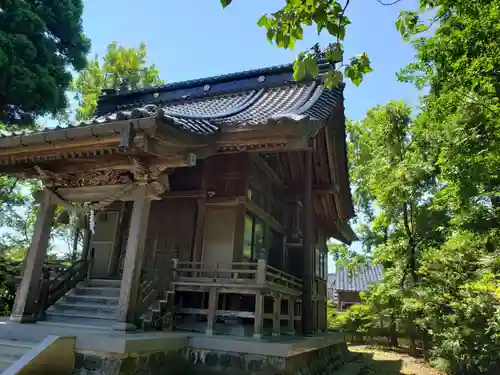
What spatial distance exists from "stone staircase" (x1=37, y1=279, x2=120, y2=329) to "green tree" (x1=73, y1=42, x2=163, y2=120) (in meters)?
15.7

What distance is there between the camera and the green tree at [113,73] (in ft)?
72.3

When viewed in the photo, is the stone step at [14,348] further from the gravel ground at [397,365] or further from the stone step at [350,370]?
the gravel ground at [397,365]

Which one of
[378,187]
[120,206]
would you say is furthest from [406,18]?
[378,187]

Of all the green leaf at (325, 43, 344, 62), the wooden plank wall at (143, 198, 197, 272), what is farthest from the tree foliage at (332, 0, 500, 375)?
the wooden plank wall at (143, 198, 197, 272)

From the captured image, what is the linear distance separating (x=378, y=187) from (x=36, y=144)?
14.6 metres

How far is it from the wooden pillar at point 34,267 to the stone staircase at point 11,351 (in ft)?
4.20

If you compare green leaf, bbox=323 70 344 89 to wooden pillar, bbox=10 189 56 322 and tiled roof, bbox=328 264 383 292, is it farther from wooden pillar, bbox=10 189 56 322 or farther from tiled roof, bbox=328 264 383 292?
tiled roof, bbox=328 264 383 292

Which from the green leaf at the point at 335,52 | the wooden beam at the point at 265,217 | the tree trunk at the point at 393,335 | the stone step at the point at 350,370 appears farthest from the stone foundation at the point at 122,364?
the tree trunk at the point at 393,335

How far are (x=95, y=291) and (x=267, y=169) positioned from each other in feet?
15.9

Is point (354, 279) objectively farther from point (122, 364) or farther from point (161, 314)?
point (122, 364)

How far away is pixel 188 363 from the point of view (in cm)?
616

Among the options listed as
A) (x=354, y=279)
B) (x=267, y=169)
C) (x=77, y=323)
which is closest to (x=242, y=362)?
(x=77, y=323)

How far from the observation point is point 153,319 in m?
6.84

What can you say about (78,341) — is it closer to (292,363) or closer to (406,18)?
(292,363)
